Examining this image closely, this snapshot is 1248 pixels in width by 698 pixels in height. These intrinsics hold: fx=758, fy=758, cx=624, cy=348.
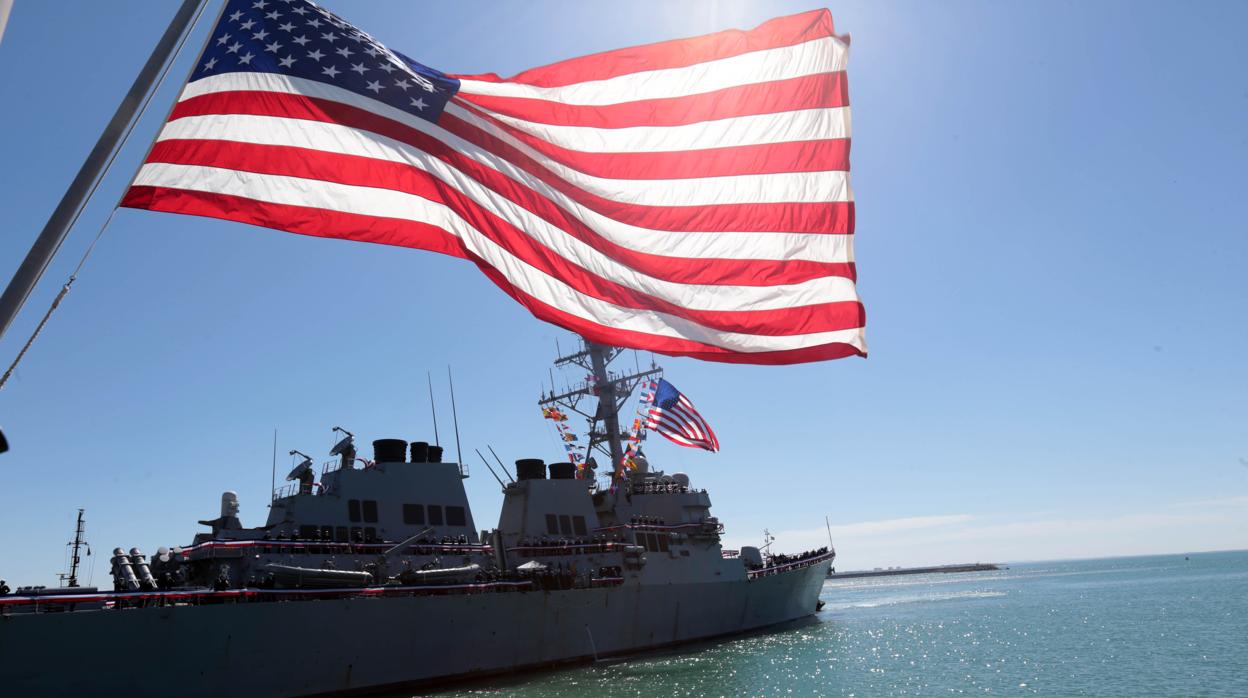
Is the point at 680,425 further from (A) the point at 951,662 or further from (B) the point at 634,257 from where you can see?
(B) the point at 634,257

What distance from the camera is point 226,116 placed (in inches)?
309

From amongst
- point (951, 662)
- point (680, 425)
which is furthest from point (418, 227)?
point (951, 662)

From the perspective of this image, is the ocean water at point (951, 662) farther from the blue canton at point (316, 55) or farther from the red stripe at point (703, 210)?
the blue canton at point (316, 55)

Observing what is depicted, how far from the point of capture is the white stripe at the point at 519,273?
8031 millimetres

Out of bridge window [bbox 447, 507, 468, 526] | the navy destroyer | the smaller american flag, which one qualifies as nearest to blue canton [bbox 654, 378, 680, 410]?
the smaller american flag

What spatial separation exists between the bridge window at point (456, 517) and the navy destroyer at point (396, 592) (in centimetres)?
7

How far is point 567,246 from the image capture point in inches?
362

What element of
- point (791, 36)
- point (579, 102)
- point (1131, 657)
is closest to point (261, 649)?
point (579, 102)

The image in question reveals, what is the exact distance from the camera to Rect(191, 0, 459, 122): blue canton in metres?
8.11

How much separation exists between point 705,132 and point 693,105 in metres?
0.38

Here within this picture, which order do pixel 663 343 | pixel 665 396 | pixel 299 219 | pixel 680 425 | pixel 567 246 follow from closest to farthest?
pixel 299 219
pixel 663 343
pixel 567 246
pixel 680 425
pixel 665 396

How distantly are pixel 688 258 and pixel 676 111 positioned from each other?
1.93m

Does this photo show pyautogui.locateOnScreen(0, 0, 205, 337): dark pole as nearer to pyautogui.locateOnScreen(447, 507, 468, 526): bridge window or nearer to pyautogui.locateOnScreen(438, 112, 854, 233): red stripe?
pyautogui.locateOnScreen(438, 112, 854, 233): red stripe

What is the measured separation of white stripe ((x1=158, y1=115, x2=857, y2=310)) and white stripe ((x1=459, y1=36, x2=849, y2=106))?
133 centimetres
